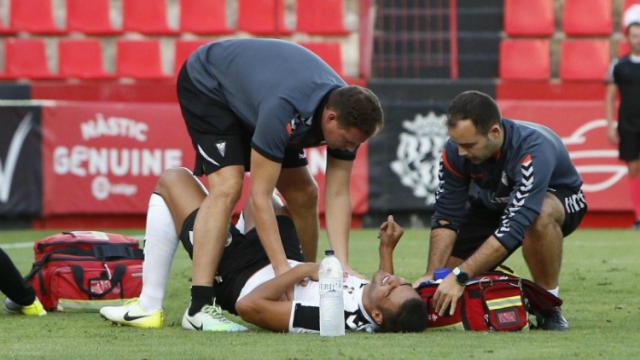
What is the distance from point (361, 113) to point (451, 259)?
1640 millimetres

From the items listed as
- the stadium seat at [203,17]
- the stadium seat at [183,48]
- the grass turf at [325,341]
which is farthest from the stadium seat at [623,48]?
the grass turf at [325,341]

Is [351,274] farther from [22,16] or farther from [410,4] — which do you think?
[22,16]

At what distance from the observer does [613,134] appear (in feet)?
43.7

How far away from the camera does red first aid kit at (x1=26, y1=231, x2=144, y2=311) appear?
23.7ft

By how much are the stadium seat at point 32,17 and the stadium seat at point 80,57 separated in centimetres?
36

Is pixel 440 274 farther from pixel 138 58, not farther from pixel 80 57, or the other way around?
pixel 80 57

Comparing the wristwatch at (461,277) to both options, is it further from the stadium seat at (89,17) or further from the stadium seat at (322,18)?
the stadium seat at (89,17)

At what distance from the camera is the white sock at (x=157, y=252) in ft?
20.9

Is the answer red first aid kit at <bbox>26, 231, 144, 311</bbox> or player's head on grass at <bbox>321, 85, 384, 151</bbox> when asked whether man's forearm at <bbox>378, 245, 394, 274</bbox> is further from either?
red first aid kit at <bbox>26, 231, 144, 311</bbox>

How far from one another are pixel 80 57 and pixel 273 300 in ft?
37.8

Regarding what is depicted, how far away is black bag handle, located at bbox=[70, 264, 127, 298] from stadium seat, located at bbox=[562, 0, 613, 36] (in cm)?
1112

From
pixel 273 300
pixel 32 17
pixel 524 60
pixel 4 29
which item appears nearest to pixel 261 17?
pixel 32 17

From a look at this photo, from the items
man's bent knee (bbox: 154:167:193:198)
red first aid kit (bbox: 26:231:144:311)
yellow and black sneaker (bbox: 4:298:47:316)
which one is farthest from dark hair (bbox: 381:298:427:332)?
yellow and black sneaker (bbox: 4:298:47:316)

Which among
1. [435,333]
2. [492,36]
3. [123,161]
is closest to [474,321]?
[435,333]
